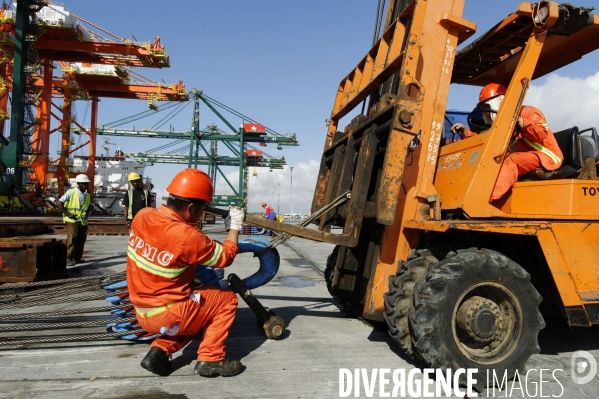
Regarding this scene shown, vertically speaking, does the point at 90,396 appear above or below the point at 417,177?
below

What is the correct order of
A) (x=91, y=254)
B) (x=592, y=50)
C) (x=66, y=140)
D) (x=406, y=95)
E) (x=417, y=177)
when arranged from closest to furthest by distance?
(x=406, y=95), (x=417, y=177), (x=592, y=50), (x=91, y=254), (x=66, y=140)

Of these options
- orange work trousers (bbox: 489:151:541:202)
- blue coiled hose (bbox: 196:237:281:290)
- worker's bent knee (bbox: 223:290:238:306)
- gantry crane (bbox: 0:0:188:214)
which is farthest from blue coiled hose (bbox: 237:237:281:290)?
gantry crane (bbox: 0:0:188:214)

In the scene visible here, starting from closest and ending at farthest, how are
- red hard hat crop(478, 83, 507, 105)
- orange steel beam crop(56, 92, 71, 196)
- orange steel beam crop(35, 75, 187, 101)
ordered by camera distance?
1. red hard hat crop(478, 83, 507, 105)
2. orange steel beam crop(56, 92, 71, 196)
3. orange steel beam crop(35, 75, 187, 101)

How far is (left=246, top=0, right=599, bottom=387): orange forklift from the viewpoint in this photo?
329 cm

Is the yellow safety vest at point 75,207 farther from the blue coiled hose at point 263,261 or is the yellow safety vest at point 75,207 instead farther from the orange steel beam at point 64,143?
the orange steel beam at point 64,143

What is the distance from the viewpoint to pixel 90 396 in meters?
2.95

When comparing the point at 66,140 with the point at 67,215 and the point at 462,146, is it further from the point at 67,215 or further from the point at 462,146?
the point at 462,146

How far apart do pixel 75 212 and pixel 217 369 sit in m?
6.24

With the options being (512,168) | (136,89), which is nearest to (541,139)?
(512,168)

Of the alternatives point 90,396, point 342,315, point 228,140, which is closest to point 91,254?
point 342,315

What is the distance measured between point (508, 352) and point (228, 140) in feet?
180

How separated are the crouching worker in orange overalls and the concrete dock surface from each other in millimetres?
189

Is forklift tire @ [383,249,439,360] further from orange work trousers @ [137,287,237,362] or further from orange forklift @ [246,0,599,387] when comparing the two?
orange work trousers @ [137,287,237,362]

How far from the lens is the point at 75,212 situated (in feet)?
27.3
